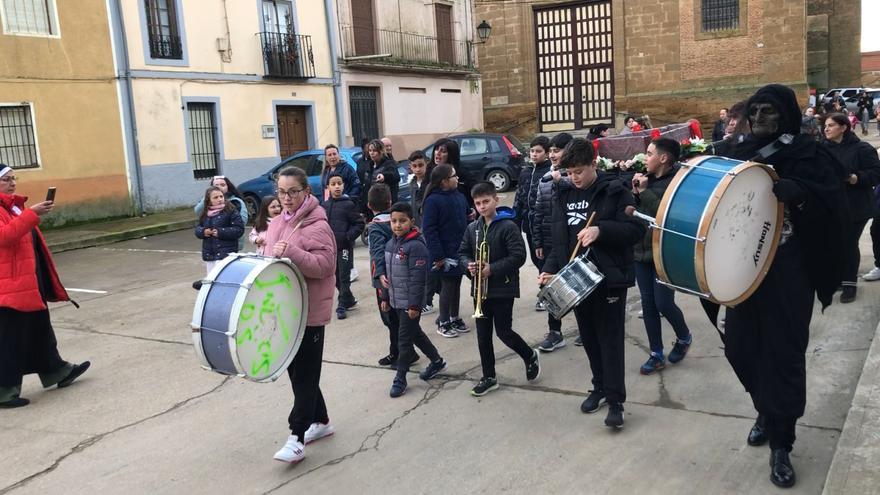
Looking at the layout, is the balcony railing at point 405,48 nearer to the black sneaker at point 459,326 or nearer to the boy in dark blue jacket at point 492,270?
the black sneaker at point 459,326

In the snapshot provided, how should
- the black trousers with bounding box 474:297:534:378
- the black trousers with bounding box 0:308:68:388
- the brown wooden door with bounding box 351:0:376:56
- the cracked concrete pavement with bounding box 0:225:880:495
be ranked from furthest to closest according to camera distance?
the brown wooden door with bounding box 351:0:376:56 → the black trousers with bounding box 0:308:68:388 → the black trousers with bounding box 474:297:534:378 → the cracked concrete pavement with bounding box 0:225:880:495

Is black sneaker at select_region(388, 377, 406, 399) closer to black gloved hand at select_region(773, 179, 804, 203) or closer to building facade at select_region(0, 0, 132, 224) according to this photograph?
black gloved hand at select_region(773, 179, 804, 203)

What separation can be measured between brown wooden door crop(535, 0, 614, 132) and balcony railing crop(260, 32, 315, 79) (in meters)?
12.9

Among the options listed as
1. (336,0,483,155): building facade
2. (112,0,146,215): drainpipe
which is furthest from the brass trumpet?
(336,0,483,155): building facade

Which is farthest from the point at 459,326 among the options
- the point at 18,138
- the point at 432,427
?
the point at 18,138

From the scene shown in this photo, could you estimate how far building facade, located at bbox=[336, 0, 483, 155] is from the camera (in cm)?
2250

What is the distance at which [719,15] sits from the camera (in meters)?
28.5

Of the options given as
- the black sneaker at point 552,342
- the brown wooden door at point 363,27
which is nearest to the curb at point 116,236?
the brown wooden door at point 363,27

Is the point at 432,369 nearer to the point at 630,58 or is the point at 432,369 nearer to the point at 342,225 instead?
the point at 342,225

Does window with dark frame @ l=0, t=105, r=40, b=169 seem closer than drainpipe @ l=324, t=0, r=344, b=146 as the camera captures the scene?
Yes

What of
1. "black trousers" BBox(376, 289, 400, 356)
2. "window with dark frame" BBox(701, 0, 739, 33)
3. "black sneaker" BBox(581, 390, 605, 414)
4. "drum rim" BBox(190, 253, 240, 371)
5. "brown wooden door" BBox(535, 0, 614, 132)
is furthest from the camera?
"brown wooden door" BBox(535, 0, 614, 132)

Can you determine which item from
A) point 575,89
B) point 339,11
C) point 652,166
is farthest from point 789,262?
point 575,89

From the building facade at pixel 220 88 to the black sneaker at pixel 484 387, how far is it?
45.9 ft

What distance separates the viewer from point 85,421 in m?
5.22
